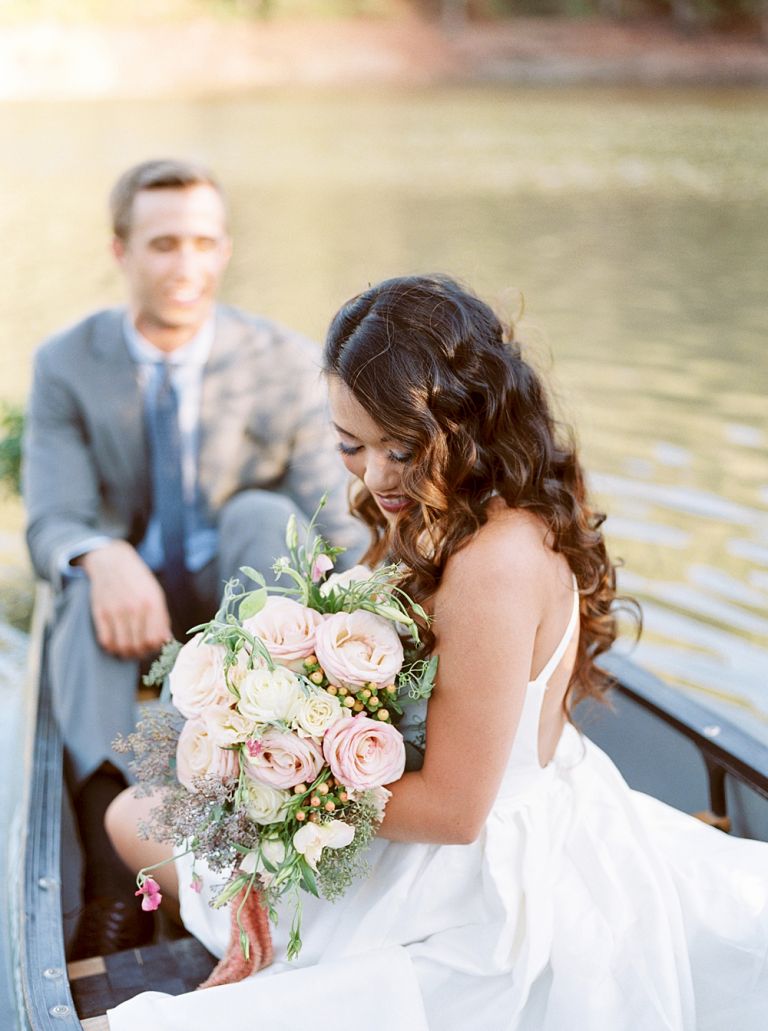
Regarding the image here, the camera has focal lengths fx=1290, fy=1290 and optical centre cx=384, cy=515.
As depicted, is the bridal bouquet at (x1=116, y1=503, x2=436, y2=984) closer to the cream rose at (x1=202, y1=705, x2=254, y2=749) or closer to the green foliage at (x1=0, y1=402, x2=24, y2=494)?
the cream rose at (x1=202, y1=705, x2=254, y2=749)

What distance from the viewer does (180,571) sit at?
3.86 m

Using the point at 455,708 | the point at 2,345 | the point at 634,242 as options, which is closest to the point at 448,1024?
the point at 455,708

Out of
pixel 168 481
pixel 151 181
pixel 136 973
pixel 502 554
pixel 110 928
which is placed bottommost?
pixel 110 928

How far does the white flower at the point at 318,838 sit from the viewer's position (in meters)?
1.96

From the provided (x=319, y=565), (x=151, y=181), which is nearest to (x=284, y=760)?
(x=319, y=565)

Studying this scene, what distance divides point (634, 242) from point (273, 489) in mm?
10753

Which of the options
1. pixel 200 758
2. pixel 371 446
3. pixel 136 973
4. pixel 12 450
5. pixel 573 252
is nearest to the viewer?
pixel 200 758

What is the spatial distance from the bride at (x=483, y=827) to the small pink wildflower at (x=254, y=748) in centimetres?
26

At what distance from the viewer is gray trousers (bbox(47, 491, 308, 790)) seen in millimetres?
3207

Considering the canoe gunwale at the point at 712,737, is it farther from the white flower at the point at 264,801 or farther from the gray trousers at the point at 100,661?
the white flower at the point at 264,801

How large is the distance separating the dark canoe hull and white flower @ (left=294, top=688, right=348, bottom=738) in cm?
69

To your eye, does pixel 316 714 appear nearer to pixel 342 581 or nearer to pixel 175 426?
pixel 342 581

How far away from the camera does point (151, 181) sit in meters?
3.69

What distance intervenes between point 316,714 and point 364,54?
3737 cm
